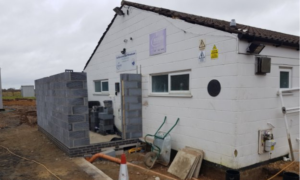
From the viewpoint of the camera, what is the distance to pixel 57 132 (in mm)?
6242

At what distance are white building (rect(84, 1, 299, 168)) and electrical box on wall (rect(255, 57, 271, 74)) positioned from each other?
7 centimetres

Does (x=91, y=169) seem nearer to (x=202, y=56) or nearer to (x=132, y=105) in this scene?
(x=132, y=105)

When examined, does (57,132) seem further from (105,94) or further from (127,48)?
(127,48)

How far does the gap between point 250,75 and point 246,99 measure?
1.66 ft

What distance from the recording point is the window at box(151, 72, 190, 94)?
16.8 ft

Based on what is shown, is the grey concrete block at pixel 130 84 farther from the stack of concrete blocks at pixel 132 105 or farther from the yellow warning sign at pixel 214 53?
the yellow warning sign at pixel 214 53

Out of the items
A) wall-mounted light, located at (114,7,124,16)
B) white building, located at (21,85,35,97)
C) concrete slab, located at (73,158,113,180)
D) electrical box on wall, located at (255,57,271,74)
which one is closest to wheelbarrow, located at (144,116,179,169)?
concrete slab, located at (73,158,113,180)

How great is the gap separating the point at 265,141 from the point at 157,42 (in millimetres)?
3838

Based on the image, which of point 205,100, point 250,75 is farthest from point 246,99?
point 205,100

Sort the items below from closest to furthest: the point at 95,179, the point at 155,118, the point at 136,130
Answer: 1. the point at 95,179
2. the point at 155,118
3. the point at 136,130

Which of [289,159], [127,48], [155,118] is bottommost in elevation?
[289,159]

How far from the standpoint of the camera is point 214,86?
4258mm

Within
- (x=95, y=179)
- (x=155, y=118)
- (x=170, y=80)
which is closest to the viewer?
(x=95, y=179)

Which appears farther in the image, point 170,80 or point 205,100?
point 170,80
